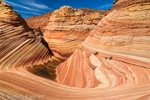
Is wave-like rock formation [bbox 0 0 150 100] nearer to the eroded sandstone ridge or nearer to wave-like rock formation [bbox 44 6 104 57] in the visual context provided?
the eroded sandstone ridge

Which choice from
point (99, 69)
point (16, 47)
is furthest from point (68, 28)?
point (99, 69)

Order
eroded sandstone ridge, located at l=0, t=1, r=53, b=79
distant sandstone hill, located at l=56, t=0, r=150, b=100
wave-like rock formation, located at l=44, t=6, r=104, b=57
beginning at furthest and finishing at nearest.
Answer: wave-like rock formation, located at l=44, t=6, r=104, b=57 < eroded sandstone ridge, located at l=0, t=1, r=53, b=79 < distant sandstone hill, located at l=56, t=0, r=150, b=100

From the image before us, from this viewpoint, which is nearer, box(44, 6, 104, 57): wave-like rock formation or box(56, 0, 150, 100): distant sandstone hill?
box(56, 0, 150, 100): distant sandstone hill

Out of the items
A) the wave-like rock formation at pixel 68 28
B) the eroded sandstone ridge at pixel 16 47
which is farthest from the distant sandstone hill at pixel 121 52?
the wave-like rock formation at pixel 68 28

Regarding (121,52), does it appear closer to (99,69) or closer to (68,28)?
(99,69)

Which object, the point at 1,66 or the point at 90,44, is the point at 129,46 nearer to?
the point at 90,44

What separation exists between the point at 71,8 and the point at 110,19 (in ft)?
31.6

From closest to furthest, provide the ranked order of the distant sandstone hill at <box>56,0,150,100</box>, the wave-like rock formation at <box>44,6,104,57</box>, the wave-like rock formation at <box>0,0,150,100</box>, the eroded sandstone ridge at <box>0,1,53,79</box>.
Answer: the wave-like rock formation at <box>0,0,150,100</box> < the distant sandstone hill at <box>56,0,150,100</box> < the eroded sandstone ridge at <box>0,1,53,79</box> < the wave-like rock formation at <box>44,6,104,57</box>

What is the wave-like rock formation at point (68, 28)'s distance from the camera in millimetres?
12172

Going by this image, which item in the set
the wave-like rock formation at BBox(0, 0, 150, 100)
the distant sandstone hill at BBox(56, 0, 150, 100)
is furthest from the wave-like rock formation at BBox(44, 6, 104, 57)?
the distant sandstone hill at BBox(56, 0, 150, 100)

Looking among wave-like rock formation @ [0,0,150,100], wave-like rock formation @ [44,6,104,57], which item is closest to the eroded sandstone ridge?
wave-like rock formation @ [0,0,150,100]

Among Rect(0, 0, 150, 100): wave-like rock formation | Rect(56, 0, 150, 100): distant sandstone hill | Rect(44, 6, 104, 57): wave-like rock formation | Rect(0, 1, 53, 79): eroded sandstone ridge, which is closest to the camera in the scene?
Rect(0, 0, 150, 100): wave-like rock formation

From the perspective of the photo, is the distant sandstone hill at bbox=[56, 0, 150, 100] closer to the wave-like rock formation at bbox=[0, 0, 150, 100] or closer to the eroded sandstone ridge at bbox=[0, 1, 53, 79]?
the wave-like rock formation at bbox=[0, 0, 150, 100]

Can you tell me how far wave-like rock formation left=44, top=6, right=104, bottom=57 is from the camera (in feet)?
39.9
